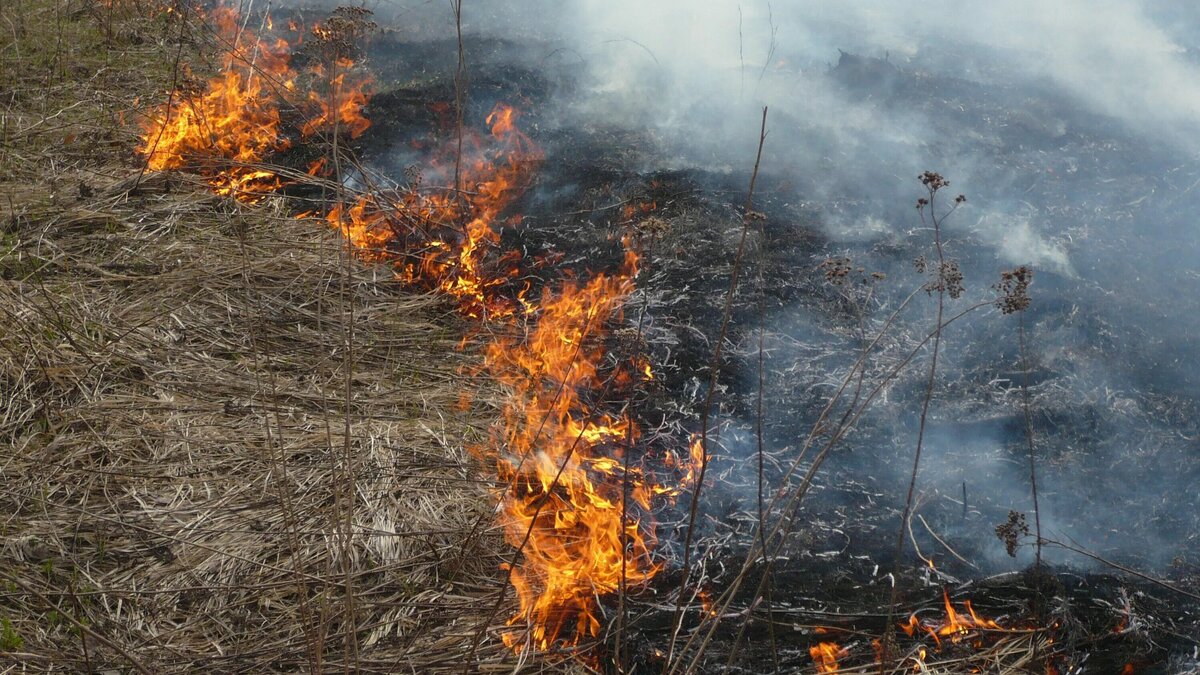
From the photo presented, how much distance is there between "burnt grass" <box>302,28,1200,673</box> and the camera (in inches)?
114

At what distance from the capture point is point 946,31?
677cm

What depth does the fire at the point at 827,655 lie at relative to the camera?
9.00 ft

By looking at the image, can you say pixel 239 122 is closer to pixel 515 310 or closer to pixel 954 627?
pixel 515 310

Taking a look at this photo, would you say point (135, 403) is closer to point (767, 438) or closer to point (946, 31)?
point (767, 438)

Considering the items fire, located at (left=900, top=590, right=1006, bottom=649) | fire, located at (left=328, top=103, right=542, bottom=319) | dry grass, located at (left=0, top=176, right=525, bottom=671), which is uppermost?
fire, located at (left=328, top=103, right=542, bottom=319)

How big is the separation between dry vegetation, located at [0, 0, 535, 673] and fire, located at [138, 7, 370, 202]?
0.20 meters

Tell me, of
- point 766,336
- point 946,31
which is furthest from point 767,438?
point 946,31

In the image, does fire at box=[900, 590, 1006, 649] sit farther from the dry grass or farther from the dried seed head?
the dry grass

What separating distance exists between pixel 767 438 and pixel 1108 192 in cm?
254

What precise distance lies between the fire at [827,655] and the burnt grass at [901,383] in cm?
4

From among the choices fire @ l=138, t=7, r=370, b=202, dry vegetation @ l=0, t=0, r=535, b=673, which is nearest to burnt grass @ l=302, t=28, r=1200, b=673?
fire @ l=138, t=7, r=370, b=202

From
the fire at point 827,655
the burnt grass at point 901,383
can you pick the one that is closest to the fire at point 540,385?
the burnt grass at point 901,383

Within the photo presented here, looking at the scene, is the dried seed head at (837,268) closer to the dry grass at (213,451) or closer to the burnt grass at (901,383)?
the burnt grass at (901,383)

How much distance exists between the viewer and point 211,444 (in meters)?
3.55
